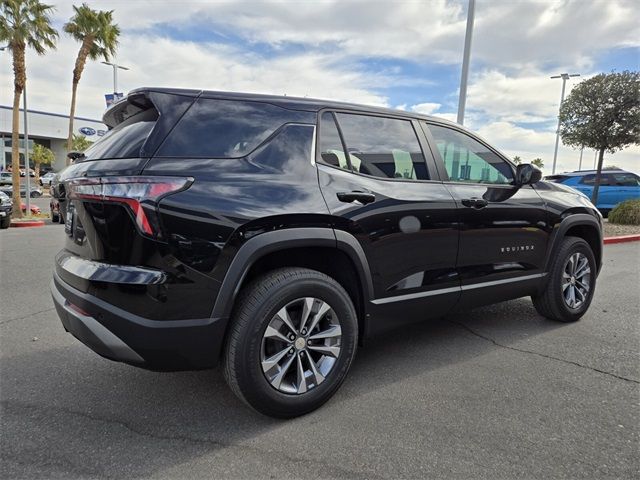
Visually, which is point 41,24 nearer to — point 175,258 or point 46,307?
point 46,307

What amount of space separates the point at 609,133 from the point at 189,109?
531 inches

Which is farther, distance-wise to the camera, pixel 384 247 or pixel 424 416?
pixel 384 247

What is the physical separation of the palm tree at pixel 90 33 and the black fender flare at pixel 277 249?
20957mm

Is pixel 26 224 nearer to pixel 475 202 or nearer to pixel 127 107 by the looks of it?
pixel 127 107

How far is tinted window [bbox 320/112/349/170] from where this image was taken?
2.84 meters

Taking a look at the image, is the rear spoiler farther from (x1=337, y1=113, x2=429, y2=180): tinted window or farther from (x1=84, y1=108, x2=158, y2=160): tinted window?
(x1=337, y1=113, x2=429, y2=180): tinted window

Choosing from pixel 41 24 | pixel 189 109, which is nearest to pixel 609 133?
pixel 189 109

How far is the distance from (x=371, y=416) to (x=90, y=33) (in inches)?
853

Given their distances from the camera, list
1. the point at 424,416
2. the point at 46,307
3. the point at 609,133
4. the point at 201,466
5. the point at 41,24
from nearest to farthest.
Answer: the point at 201,466, the point at 424,416, the point at 46,307, the point at 609,133, the point at 41,24

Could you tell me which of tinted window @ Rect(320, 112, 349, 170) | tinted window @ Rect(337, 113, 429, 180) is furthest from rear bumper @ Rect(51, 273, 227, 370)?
tinted window @ Rect(337, 113, 429, 180)

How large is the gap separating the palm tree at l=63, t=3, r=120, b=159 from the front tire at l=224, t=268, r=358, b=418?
69.1 ft

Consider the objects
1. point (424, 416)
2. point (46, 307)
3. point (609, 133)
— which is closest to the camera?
point (424, 416)

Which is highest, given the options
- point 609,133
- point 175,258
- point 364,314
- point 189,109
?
point 609,133

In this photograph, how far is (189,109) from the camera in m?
2.48
